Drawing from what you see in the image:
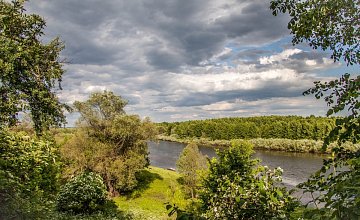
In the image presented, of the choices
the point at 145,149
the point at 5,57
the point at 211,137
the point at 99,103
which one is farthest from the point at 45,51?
the point at 211,137

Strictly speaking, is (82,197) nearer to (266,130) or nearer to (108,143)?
(108,143)

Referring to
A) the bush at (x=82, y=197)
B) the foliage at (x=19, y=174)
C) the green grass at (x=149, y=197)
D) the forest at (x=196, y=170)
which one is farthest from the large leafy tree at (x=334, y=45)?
the bush at (x=82, y=197)

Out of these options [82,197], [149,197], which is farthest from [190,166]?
[82,197]

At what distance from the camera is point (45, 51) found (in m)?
13.4

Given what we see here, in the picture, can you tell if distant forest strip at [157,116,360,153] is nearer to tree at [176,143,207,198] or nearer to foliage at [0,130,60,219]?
tree at [176,143,207,198]

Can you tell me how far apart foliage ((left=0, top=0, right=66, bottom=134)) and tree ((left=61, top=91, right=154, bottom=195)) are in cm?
2471

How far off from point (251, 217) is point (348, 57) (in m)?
3.80

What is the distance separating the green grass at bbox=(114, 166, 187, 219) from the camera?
103 feet

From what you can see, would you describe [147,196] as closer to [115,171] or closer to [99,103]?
[115,171]

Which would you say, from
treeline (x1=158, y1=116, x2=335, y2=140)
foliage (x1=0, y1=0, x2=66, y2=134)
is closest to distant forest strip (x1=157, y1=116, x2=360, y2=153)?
treeline (x1=158, y1=116, x2=335, y2=140)

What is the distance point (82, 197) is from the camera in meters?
27.9

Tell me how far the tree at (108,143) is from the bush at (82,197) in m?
7.08

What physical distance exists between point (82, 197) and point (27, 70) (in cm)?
1836

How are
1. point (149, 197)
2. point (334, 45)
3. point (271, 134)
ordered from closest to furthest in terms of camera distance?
1. point (334, 45)
2. point (149, 197)
3. point (271, 134)
